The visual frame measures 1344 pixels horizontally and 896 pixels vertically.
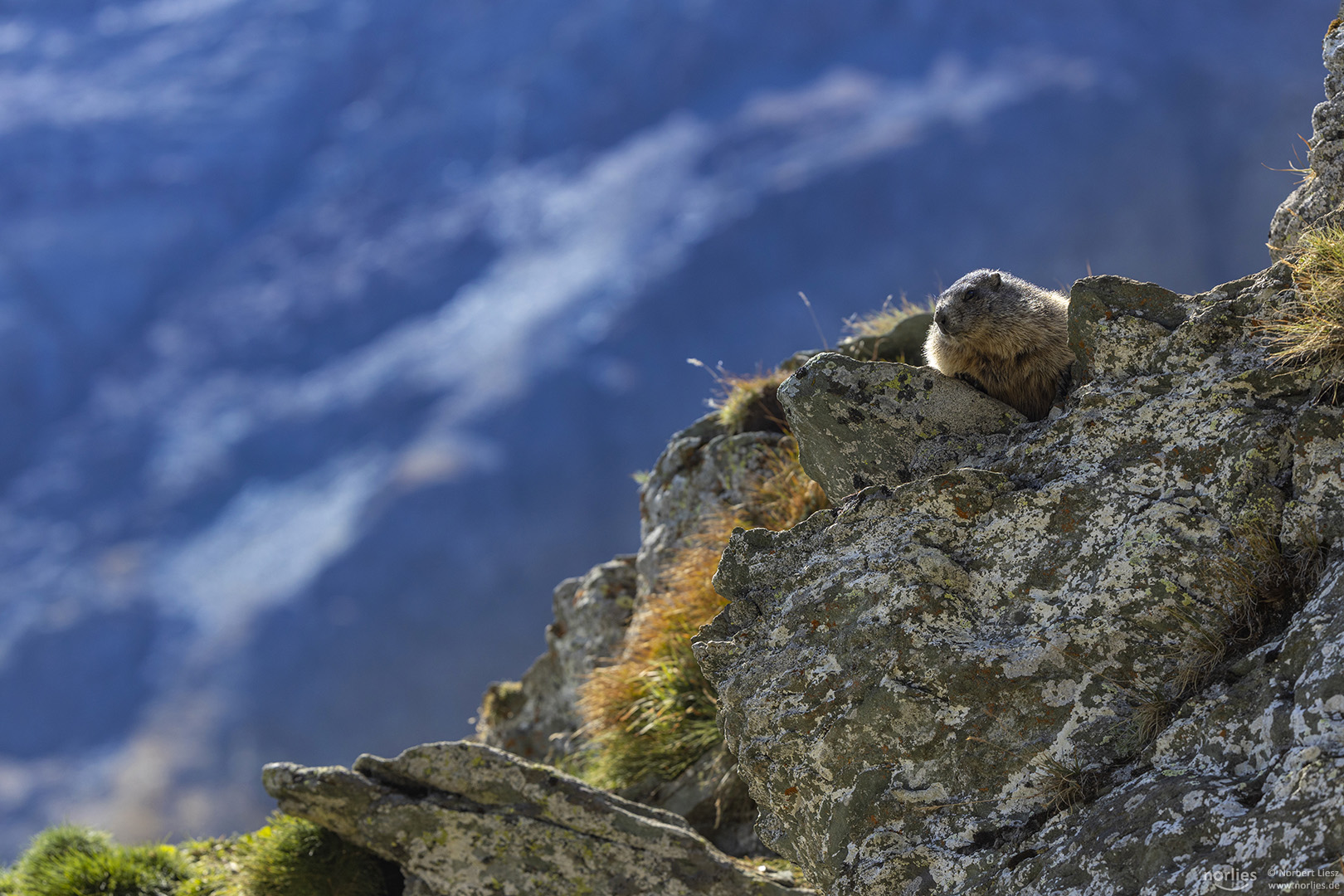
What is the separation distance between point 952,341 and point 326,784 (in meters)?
6.69

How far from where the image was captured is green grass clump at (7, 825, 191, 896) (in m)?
9.94

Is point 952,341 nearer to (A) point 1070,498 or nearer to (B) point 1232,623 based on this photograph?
(A) point 1070,498

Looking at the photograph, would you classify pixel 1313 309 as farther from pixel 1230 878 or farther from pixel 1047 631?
pixel 1230 878

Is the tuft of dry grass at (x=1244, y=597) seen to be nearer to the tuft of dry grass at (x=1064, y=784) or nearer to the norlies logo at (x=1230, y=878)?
the tuft of dry grass at (x=1064, y=784)

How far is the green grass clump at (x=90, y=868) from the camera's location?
9.94 meters

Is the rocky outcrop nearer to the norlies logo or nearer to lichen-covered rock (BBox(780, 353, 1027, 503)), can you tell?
lichen-covered rock (BBox(780, 353, 1027, 503))

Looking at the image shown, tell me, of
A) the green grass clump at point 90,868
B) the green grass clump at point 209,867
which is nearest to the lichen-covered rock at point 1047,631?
the green grass clump at point 209,867

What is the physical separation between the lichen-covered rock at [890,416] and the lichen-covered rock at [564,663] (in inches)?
283

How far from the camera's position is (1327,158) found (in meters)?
5.65

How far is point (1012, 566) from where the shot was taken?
209 inches

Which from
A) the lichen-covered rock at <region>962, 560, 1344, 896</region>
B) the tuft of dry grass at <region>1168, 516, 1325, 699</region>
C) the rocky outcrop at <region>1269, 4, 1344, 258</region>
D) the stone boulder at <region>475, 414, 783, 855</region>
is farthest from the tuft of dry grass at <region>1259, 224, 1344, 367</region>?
the stone boulder at <region>475, 414, 783, 855</region>

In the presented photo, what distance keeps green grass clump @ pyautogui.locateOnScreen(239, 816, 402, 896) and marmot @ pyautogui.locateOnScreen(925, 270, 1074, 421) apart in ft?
22.6

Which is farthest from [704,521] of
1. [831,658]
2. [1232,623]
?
[1232,623]

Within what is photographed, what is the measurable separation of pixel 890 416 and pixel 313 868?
6687 mm
